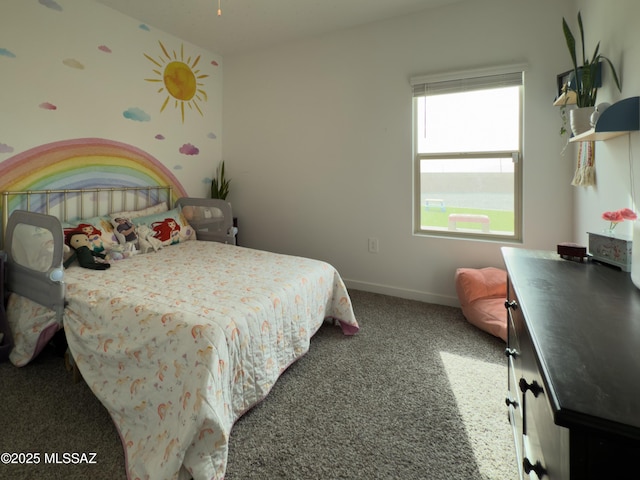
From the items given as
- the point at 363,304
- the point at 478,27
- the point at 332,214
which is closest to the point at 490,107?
the point at 478,27

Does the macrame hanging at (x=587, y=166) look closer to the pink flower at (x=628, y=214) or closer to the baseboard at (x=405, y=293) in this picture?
the pink flower at (x=628, y=214)

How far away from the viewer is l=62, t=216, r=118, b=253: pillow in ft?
7.87

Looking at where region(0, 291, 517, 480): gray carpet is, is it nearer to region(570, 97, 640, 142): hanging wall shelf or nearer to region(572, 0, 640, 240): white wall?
region(572, 0, 640, 240): white wall

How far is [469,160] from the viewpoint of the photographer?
9.42ft

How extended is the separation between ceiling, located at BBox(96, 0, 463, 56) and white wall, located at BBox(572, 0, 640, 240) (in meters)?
1.33

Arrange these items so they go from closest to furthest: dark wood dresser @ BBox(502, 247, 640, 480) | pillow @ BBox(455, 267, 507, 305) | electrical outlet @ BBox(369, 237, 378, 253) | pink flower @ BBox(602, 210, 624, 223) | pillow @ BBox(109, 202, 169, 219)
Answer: dark wood dresser @ BBox(502, 247, 640, 480) < pink flower @ BBox(602, 210, 624, 223) < pillow @ BBox(455, 267, 507, 305) < pillow @ BBox(109, 202, 169, 219) < electrical outlet @ BBox(369, 237, 378, 253)

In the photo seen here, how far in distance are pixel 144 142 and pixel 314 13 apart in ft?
6.54

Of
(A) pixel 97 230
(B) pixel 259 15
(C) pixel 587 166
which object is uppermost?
(B) pixel 259 15

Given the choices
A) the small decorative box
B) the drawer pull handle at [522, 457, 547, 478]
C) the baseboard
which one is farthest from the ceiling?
the drawer pull handle at [522, 457, 547, 478]

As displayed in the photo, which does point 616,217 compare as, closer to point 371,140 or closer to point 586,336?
point 586,336

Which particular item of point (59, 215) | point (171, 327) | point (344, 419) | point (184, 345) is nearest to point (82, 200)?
point (59, 215)

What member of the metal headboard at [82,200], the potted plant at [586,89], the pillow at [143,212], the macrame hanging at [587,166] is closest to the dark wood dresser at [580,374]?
the potted plant at [586,89]

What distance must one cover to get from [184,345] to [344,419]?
83cm

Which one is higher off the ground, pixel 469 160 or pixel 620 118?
pixel 469 160
